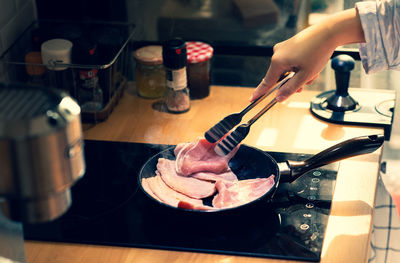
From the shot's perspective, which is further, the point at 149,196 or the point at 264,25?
the point at 264,25

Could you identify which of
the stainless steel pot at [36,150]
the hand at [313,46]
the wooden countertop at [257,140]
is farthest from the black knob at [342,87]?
the stainless steel pot at [36,150]

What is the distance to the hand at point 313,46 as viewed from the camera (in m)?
1.11

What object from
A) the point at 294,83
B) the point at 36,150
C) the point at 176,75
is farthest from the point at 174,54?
the point at 36,150

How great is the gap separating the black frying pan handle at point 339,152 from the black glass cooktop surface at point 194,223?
0.13 ft

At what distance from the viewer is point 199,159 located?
1.22 meters

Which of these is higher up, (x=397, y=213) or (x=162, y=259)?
(x=162, y=259)

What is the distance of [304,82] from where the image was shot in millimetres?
1135

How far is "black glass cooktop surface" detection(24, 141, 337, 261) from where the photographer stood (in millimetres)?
1040

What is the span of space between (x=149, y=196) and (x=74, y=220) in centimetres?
16

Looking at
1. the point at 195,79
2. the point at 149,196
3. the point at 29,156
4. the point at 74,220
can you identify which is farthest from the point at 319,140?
the point at 29,156

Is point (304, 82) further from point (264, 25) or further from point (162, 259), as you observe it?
point (264, 25)

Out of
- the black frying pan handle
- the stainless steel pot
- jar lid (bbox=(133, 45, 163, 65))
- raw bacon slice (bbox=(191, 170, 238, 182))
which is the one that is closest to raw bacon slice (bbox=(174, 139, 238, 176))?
raw bacon slice (bbox=(191, 170, 238, 182))

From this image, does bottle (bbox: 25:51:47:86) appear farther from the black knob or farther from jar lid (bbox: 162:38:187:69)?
the black knob

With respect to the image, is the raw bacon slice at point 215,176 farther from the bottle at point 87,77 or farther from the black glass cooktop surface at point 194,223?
the bottle at point 87,77
